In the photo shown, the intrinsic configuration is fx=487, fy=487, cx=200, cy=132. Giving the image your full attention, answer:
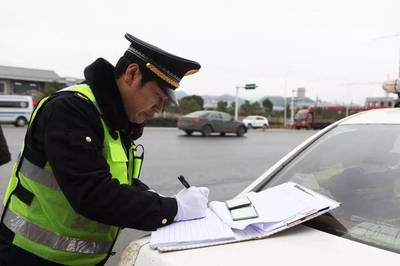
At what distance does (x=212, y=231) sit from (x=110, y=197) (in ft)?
1.22

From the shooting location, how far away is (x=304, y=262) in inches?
56.6

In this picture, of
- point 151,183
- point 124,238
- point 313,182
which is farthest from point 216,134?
point 313,182

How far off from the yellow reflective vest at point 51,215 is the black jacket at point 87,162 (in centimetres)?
5

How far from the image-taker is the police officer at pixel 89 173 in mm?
1647

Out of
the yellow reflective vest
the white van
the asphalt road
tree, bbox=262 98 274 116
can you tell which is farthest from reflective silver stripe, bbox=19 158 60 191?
tree, bbox=262 98 274 116

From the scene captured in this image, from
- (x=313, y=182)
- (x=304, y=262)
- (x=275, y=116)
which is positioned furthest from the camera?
(x=275, y=116)

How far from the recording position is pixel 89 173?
1625mm

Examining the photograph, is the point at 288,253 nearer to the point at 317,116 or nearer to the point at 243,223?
the point at 243,223

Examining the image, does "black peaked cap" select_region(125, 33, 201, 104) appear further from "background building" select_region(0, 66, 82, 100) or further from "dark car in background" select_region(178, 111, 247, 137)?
"background building" select_region(0, 66, 82, 100)

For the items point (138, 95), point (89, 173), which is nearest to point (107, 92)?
point (138, 95)

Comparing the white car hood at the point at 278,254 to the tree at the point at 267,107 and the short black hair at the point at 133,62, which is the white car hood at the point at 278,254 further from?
the tree at the point at 267,107

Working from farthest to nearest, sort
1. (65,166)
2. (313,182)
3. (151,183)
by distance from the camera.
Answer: (151,183)
(313,182)
(65,166)

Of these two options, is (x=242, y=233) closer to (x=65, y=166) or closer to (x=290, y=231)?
(x=290, y=231)

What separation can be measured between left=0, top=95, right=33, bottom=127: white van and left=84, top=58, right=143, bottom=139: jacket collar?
3027 centimetres
